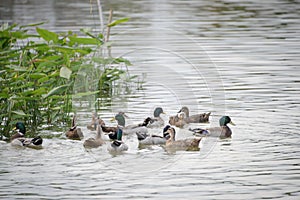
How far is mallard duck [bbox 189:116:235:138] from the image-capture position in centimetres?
1034

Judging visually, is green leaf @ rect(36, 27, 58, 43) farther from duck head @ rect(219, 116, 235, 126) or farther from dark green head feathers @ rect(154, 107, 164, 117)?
duck head @ rect(219, 116, 235, 126)

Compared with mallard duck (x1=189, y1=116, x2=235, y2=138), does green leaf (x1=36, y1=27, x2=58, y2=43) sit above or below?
above

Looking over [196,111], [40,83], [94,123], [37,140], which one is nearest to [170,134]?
[94,123]

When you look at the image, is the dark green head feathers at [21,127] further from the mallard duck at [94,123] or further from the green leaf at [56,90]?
the mallard duck at [94,123]

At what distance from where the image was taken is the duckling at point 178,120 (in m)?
11.3

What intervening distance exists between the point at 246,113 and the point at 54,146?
2.77 meters

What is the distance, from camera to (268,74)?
14.4 m

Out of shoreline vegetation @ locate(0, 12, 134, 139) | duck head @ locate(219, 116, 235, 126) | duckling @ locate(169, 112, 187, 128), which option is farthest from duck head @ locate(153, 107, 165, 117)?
duck head @ locate(219, 116, 235, 126)

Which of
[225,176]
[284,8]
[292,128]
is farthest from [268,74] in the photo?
[284,8]

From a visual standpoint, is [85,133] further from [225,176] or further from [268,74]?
[268,74]

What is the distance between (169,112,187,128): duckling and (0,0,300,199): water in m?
0.15

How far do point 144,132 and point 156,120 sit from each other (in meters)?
0.78

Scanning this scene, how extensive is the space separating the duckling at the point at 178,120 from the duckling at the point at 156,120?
156mm

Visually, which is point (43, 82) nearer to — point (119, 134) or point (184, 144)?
point (119, 134)
